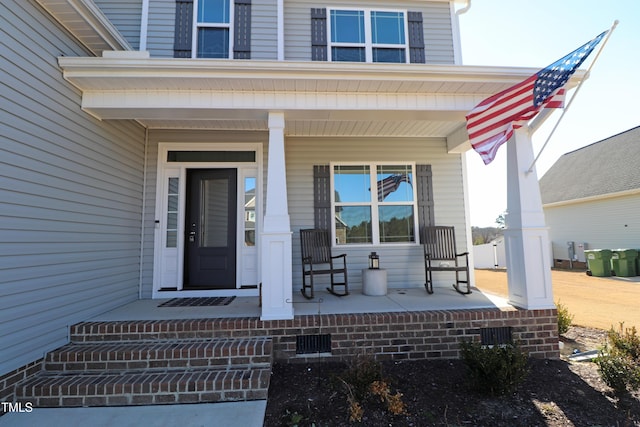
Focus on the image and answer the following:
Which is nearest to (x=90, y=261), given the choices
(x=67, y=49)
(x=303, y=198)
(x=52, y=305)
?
(x=52, y=305)

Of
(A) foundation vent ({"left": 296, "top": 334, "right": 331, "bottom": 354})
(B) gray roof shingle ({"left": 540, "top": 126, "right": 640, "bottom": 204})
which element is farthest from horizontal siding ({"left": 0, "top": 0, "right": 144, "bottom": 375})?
(B) gray roof shingle ({"left": 540, "top": 126, "right": 640, "bottom": 204})

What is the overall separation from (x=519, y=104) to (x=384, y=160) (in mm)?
2360

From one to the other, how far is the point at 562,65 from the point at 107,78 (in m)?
4.22

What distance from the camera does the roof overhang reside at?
297 cm

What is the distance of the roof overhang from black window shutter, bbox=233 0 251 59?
5.57 feet

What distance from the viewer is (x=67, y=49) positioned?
298 centimetres

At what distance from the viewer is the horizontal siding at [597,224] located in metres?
9.93

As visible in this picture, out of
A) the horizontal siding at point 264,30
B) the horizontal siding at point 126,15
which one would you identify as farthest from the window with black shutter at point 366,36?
the horizontal siding at point 126,15

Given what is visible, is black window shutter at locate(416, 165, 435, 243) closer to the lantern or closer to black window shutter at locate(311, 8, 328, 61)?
the lantern

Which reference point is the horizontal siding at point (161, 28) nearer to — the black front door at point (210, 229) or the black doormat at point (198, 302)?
the black front door at point (210, 229)

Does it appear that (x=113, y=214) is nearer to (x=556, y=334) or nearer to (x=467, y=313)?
(x=467, y=313)

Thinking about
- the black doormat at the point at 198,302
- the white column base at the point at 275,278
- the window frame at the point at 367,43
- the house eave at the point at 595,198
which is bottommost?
the black doormat at the point at 198,302

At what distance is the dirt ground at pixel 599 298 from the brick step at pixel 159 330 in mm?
3666

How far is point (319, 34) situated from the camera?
4848mm
